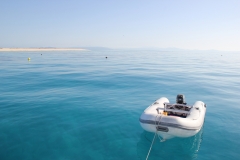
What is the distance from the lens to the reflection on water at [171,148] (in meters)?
6.65

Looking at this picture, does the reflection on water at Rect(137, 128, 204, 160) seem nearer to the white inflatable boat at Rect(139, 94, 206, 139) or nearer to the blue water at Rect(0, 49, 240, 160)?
the blue water at Rect(0, 49, 240, 160)

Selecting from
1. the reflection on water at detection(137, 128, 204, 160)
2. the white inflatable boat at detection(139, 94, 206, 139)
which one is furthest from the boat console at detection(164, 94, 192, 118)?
the reflection on water at detection(137, 128, 204, 160)

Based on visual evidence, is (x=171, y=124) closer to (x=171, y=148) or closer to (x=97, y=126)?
(x=171, y=148)

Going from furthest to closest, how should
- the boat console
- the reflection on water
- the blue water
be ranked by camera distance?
the boat console → the blue water → the reflection on water

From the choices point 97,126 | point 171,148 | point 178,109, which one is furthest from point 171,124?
point 97,126

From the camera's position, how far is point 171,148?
23.2ft

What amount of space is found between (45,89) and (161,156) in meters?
11.7

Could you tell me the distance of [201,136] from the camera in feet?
26.5

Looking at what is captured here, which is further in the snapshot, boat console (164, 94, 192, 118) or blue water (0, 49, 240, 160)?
boat console (164, 94, 192, 118)

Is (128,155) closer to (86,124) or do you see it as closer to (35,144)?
(86,124)

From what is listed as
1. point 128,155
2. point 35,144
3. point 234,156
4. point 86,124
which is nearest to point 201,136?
point 234,156

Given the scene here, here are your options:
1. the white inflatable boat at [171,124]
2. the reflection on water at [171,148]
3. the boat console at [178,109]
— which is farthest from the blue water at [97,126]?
the boat console at [178,109]

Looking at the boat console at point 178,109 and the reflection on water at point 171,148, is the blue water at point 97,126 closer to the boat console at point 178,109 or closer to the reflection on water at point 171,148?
the reflection on water at point 171,148

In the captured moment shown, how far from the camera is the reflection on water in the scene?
21.8 feet
